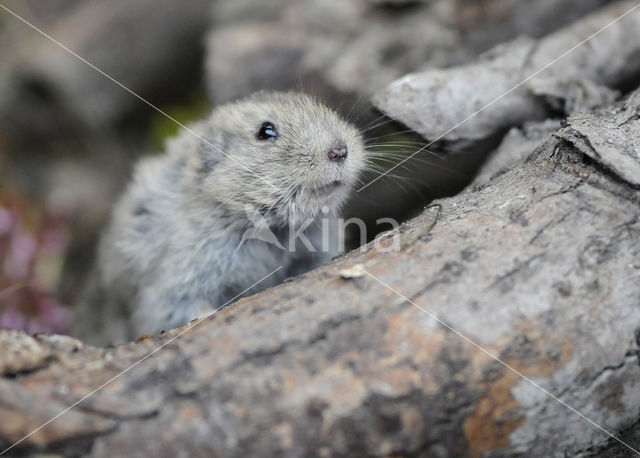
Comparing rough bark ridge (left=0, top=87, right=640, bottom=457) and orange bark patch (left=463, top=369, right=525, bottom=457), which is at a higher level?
rough bark ridge (left=0, top=87, right=640, bottom=457)

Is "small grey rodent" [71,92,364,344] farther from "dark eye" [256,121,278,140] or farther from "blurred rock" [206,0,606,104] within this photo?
"blurred rock" [206,0,606,104]

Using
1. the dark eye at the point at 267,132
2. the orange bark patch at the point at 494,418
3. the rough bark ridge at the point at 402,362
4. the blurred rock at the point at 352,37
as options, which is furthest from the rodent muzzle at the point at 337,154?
the orange bark patch at the point at 494,418

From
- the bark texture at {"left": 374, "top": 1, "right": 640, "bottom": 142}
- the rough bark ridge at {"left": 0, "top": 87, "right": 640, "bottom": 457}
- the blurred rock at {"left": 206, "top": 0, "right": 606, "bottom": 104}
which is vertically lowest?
the rough bark ridge at {"left": 0, "top": 87, "right": 640, "bottom": 457}

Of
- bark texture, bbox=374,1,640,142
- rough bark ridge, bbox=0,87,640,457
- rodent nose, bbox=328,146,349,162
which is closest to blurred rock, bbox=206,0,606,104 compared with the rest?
bark texture, bbox=374,1,640,142

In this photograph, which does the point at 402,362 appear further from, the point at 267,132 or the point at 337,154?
the point at 267,132

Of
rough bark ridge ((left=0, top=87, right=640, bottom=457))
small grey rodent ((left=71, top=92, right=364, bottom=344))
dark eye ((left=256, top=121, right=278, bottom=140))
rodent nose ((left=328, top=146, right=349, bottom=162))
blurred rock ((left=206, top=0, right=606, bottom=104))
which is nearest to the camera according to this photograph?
rough bark ridge ((left=0, top=87, right=640, bottom=457))
